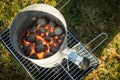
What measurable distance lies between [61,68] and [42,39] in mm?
533

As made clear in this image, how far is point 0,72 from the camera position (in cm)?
457

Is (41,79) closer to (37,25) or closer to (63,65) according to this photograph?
(63,65)

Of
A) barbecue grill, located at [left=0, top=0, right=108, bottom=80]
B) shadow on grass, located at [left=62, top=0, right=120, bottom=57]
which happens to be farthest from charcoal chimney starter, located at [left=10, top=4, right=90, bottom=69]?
shadow on grass, located at [left=62, top=0, right=120, bottom=57]

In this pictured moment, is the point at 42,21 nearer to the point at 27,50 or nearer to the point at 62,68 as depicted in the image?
the point at 27,50

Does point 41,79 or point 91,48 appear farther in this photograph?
point 91,48

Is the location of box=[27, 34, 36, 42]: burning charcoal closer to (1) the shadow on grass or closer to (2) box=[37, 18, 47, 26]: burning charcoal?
(2) box=[37, 18, 47, 26]: burning charcoal

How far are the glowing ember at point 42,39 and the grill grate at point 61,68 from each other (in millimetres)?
368

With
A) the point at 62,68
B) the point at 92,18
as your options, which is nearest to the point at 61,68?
the point at 62,68

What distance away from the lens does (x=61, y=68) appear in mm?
4109

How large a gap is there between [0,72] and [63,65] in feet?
3.32

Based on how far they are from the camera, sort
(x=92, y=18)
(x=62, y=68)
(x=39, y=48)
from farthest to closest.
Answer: (x=92, y=18), (x=62, y=68), (x=39, y=48)

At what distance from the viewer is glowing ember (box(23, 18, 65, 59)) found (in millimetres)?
3730

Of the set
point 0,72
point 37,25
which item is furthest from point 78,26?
point 0,72

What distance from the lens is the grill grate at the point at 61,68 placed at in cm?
404
